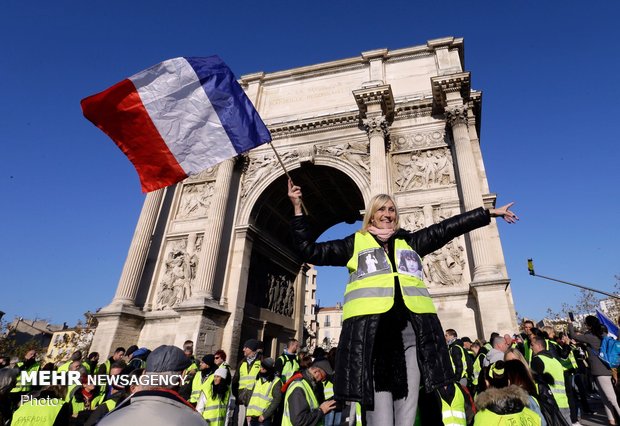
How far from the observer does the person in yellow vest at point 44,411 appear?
3.53 meters

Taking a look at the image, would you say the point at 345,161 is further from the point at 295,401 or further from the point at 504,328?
the point at 295,401

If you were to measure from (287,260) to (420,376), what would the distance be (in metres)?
18.2

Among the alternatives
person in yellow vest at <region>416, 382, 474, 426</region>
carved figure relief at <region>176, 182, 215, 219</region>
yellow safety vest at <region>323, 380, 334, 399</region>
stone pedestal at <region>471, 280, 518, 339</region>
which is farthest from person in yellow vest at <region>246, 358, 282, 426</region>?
carved figure relief at <region>176, 182, 215, 219</region>

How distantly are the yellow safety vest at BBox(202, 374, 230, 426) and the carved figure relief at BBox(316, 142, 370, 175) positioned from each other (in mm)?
11859

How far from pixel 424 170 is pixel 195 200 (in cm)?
1131

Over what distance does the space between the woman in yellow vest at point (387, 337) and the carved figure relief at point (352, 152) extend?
13974 millimetres

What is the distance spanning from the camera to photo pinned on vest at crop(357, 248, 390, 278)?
2.17 m

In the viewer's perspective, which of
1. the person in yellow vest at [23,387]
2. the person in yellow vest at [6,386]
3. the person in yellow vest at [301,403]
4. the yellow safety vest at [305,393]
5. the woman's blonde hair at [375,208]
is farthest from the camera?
the person in yellow vest at [23,387]

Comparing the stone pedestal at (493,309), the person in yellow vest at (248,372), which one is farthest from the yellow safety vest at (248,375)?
the stone pedestal at (493,309)

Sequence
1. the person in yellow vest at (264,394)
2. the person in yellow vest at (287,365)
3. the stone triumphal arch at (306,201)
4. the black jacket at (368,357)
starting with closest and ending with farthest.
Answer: the black jacket at (368,357), the person in yellow vest at (264,394), the person in yellow vest at (287,365), the stone triumphal arch at (306,201)

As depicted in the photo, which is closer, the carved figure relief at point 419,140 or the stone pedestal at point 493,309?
the stone pedestal at point 493,309

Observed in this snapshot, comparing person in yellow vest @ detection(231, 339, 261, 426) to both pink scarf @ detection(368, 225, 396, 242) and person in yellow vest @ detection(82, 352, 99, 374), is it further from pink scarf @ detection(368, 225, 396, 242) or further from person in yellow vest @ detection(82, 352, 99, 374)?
pink scarf @ detection(368, 225, 396, 242)

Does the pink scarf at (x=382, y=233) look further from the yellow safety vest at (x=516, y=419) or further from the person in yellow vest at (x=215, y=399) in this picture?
the person in yellow vest at (x=215, y=399)

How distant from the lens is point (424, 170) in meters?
15.4
